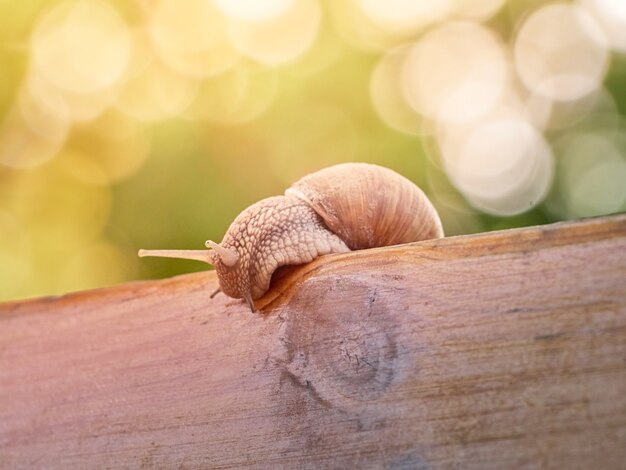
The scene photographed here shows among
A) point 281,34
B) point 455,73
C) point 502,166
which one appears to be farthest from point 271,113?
point 502,166

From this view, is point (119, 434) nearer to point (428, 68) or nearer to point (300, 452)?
point (300, 452)

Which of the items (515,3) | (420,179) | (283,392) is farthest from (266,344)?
(515,3)

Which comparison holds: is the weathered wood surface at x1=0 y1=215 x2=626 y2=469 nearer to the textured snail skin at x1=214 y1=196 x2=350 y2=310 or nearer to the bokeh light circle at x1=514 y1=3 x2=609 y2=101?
the textured snail skin at x1=214 y1=196 x2=350 y2=310

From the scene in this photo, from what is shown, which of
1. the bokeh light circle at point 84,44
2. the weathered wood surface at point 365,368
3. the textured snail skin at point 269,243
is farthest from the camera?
the bokeh light circle at point 84,44

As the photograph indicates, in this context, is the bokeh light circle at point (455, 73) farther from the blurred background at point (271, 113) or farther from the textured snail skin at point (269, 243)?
the textured snail skin at point (269, 243)

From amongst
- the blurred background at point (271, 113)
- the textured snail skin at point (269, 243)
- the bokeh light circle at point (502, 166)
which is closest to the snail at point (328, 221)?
the textured snail skin at point (269, 243)

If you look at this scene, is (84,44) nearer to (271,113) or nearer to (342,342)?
(271,113)
